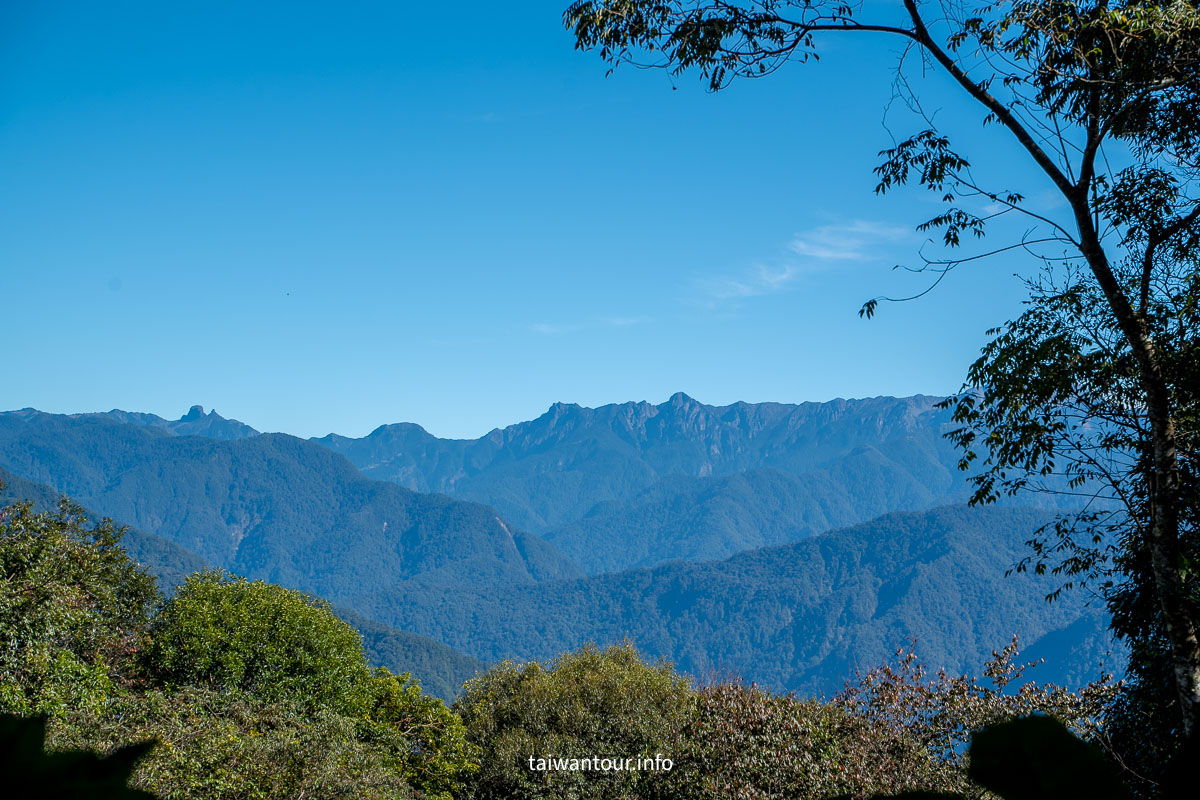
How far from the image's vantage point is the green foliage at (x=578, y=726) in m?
19.7

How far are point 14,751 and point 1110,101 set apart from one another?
1005 centimetres

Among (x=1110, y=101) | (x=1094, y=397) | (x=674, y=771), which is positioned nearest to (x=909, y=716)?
(x=674, y=771)

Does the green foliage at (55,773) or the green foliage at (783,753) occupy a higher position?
the green foliage at (55,773)

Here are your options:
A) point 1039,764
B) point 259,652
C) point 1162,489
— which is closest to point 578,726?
point 259,652

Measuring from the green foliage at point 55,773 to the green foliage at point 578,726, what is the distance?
66.2 feet

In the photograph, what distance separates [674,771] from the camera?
1908 centimetres

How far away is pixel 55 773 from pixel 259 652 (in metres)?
23.4

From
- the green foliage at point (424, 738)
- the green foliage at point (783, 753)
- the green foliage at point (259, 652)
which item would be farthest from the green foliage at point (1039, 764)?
the green foliage at point (259, 652)

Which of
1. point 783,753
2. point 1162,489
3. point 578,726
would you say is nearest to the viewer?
point 1162,489

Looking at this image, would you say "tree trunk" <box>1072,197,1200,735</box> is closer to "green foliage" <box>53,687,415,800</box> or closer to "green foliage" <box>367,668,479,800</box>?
"green foliage" <box>53,687,415,800</box>

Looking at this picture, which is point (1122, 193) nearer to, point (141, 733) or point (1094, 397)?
point (1094, 397)

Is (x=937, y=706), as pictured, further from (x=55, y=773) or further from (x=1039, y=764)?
(x=55, y=773)

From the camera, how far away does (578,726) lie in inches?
846

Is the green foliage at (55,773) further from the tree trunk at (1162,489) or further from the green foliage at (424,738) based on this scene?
the green foliage at (424,738)
